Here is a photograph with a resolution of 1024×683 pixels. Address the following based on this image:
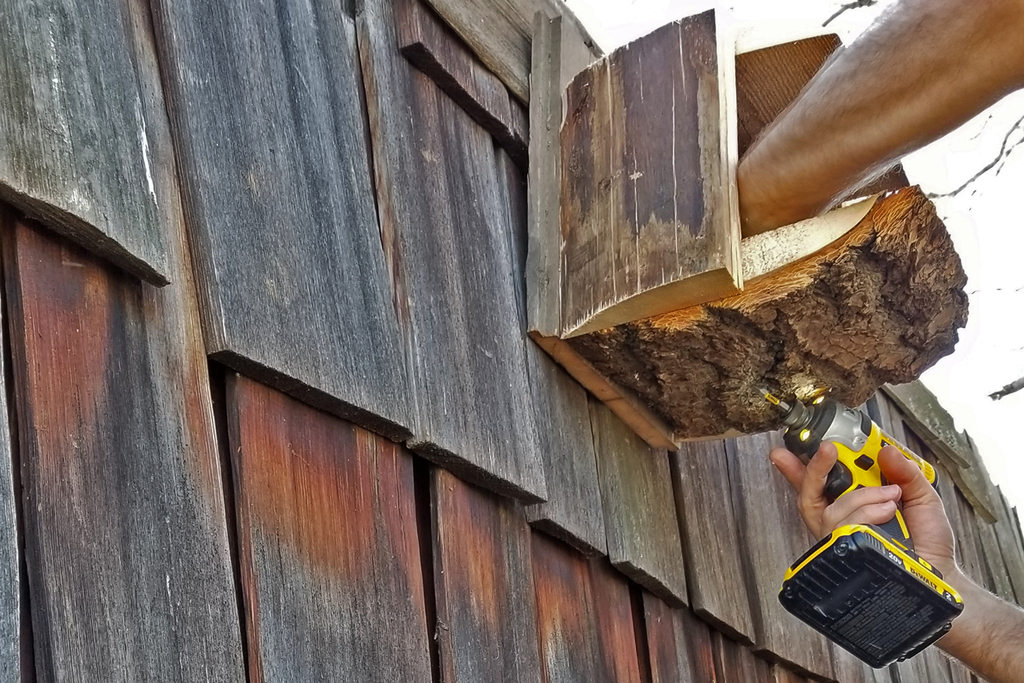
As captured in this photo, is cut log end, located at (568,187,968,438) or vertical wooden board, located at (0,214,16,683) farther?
cut log end, located at (568,187,968,438)

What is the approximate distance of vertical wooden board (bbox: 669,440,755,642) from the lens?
2057 mm

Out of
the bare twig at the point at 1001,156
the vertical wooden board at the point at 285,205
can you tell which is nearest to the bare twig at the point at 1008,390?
the bare twig at the point at 1001,156

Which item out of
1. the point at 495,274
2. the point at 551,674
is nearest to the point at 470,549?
the point at 551,674

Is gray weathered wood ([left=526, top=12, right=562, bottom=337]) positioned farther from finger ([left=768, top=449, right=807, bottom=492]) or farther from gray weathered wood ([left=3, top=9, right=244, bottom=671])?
gray weathered wood ([left=3, top=9, right=244, bottom=671])

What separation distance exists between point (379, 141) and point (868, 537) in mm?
862

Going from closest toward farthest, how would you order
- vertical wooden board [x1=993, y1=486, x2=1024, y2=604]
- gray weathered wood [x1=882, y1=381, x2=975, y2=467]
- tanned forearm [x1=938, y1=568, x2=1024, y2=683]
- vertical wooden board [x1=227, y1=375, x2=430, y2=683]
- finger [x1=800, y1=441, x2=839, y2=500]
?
vertical wooden board [x1=227, y1=375, x2=430, y2=683], finger [x1=800, y1=441, x2=839, y2=500], tanned forearm [x1=938, y1=568, x2=1024, y2=683], gray weathered wood [x1=882, y1=381, x2=975, y2=467], vertical wooden board [x1=993, y1=486, x2=1024, y2=604]

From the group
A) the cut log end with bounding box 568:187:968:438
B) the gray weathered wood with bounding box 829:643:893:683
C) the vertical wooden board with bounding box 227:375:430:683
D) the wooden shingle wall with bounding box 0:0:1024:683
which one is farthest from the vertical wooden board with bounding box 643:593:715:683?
the vertical wooden board with bounding box 227:375:430:683

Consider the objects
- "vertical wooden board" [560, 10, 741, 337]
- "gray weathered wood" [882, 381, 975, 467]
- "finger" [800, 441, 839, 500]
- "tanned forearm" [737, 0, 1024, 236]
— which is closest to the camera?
"tanned forearm" [737, 0, 1024, 236]

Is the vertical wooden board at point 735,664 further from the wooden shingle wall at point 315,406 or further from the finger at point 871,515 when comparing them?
the finger at point 871,515

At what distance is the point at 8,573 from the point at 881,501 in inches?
59.1

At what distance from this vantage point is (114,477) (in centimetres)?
89

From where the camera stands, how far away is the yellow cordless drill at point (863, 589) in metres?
1.67

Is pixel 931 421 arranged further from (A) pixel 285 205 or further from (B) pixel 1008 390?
(A) pixel 285 205

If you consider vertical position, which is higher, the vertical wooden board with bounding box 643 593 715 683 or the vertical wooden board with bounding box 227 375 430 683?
the vertical wooden board with bounding box 227 375 430 683
